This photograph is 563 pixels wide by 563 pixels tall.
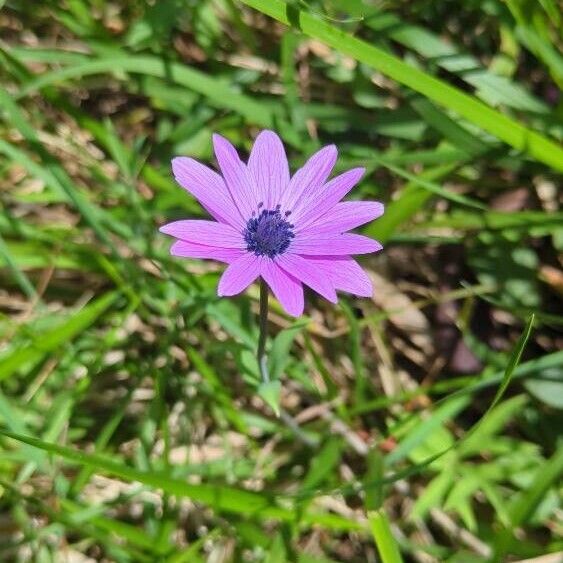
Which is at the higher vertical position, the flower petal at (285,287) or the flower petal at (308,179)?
the flower petal at (308,179)

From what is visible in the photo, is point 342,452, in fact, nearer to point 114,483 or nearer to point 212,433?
point 212,433

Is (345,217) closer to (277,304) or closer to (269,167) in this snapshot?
(269,167)

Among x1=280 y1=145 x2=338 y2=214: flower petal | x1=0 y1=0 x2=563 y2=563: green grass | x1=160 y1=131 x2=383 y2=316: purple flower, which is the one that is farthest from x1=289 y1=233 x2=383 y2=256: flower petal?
x1=0 y1=0 x2=563 y2=563: green grass

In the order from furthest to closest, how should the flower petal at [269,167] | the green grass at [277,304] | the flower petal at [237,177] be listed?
the green grass at [277,304], the flower petal at [269,167], the flower petal at [237,177]

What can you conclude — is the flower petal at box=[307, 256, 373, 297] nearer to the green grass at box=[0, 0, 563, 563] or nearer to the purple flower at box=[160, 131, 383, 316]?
the purple flower at box=[160, 131, 383, 316]

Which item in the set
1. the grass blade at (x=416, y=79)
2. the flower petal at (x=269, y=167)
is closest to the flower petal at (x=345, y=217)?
the flower petal at (x=269, y=167)

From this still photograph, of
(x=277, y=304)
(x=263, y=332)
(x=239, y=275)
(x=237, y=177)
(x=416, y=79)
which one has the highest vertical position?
(x=416, y=79)

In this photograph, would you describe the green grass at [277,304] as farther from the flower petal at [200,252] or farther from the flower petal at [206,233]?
the flower petal at [200,252]

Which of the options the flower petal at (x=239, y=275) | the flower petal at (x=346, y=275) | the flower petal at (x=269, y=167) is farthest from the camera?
the flower petal at (x=269, y=167)

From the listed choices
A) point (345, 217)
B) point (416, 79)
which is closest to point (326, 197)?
point (345, 217)
